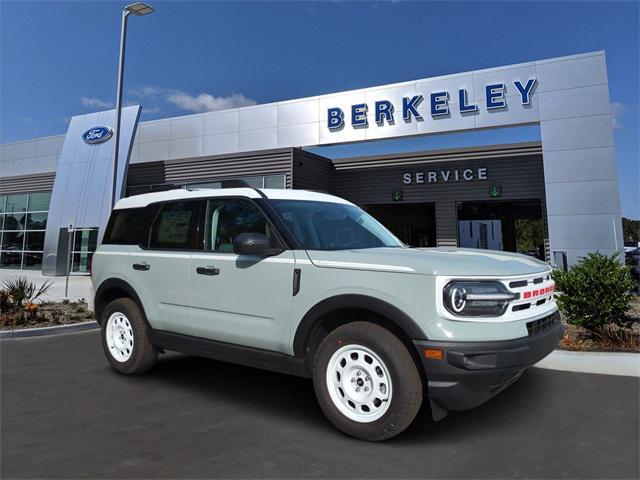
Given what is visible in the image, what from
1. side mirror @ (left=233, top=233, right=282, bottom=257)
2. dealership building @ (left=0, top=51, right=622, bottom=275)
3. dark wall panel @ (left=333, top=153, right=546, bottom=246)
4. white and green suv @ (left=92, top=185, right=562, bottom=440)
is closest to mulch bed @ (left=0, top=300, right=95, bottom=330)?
dealership building @ (left=0, top=51, right=622, bottom=275)

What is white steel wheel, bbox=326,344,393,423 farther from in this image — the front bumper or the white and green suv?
the front bumper

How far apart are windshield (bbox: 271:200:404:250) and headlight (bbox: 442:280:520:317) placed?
117 cm

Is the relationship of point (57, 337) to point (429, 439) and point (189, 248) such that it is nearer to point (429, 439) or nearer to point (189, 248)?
point (189, 248)

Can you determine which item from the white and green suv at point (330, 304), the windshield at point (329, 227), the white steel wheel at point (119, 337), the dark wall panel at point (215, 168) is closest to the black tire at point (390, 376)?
the white and green suv at point (330, 304)

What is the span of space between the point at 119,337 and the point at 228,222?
2104 millimetres

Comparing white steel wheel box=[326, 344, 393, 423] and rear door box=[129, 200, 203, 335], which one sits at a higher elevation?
rear door box=[129, 200, 203, 335]

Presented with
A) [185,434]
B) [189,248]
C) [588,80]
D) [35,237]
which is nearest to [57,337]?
[189,248]

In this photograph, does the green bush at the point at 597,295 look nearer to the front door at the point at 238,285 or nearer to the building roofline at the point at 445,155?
the front door at the point at 238,285

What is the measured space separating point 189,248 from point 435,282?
8.47 feet

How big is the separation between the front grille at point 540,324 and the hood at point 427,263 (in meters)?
0.38

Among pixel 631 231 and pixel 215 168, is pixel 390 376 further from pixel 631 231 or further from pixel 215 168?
pixel 631 231

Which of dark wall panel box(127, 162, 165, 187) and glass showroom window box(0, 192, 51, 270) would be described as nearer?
dark wall panel box(127, 162, 165, 187)

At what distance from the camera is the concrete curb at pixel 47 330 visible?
289 inches

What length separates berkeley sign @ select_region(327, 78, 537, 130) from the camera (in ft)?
48.7
